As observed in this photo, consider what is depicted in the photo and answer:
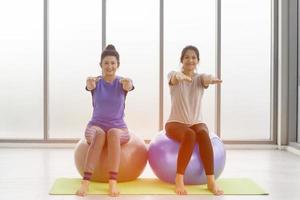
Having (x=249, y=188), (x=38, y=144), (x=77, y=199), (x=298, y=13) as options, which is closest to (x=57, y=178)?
(x=77, y=199)

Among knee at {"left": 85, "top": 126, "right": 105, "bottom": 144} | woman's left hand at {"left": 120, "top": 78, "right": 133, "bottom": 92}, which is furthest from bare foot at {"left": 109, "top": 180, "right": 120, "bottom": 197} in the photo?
woman's left hand at {"left": 120, "top": 78, "right": 133, "bottom": 92}

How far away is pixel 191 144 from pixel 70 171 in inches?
50.8

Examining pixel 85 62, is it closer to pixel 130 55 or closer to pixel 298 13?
pixel 130 55

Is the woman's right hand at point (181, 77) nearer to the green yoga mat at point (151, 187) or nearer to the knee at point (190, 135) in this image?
the knee at point (190, 135)

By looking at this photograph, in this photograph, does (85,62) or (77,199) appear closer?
(77,199)

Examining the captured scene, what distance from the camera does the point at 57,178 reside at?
3.67m

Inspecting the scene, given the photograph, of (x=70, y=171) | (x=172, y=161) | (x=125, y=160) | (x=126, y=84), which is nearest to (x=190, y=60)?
(x=126, y=84)

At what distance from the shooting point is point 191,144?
3.25m

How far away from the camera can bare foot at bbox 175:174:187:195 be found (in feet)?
10.3

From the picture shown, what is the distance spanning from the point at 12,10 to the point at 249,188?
3.67 metres

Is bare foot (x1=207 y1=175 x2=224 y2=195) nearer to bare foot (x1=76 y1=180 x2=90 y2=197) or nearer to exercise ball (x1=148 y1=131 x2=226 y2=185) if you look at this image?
exercise ball (x1=148 y1=131 x2=226 y2=185)

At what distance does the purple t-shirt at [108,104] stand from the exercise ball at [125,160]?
0.57 ft

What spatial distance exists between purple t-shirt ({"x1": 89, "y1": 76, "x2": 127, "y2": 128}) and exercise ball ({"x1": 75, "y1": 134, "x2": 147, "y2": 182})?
173mm

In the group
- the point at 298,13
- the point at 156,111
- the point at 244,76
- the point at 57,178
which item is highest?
the point at 298,13
